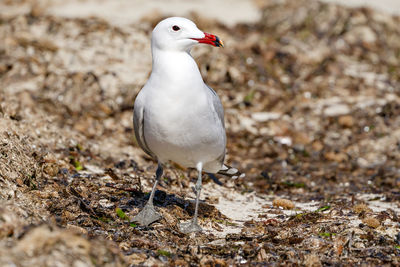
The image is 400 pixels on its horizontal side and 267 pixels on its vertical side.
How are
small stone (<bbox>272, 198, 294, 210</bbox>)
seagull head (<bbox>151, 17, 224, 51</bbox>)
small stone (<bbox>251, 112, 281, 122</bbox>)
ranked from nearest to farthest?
seagull head (<bbox>151, 17, 224, 51</bbox>) → small stone (<bbox>272, 198, 294, 210</bbox>) → small stone (<bbox>251, 112, 281, 122</bbox>)

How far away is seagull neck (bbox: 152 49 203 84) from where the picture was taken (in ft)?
15.4

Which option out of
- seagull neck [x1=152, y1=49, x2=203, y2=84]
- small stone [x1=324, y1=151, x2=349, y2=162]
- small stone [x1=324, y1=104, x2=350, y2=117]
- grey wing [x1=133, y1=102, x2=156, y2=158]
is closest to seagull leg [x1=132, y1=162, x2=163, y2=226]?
grey wing [x1=133, y1=102, x2=156, y2=158]

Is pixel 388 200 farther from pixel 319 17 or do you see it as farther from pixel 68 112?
pixel 319 17

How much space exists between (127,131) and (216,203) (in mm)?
2902

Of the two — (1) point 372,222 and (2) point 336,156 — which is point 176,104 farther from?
(2) point 336,156

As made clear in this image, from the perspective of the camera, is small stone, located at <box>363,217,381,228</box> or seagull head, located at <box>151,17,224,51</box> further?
small stone, located at <box>363,217,381,228</box>

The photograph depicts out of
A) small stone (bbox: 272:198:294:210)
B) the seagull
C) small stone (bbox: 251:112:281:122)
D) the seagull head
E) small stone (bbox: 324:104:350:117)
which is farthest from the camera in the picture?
small stone (bbox: 324:104:350:117)

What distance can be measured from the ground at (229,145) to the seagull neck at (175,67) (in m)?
1.38

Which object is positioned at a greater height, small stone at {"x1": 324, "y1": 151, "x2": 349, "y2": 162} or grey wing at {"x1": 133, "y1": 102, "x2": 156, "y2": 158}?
grey wing at {"x1": 133, "y1": 102, "x2": 156, "y2": 158}

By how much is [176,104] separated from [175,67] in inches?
13.3

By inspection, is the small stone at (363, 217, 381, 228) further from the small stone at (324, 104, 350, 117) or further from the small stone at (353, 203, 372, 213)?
the small stone at (324, 104, 350, 117)

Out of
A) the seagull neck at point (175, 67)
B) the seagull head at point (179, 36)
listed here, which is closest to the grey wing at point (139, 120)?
the seagull neck at point (175, 67)

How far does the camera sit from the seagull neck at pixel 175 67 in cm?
470

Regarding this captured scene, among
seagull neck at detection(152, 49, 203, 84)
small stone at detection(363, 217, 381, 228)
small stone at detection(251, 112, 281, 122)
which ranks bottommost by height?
small stone at detection(363, 217, 381, 228)
